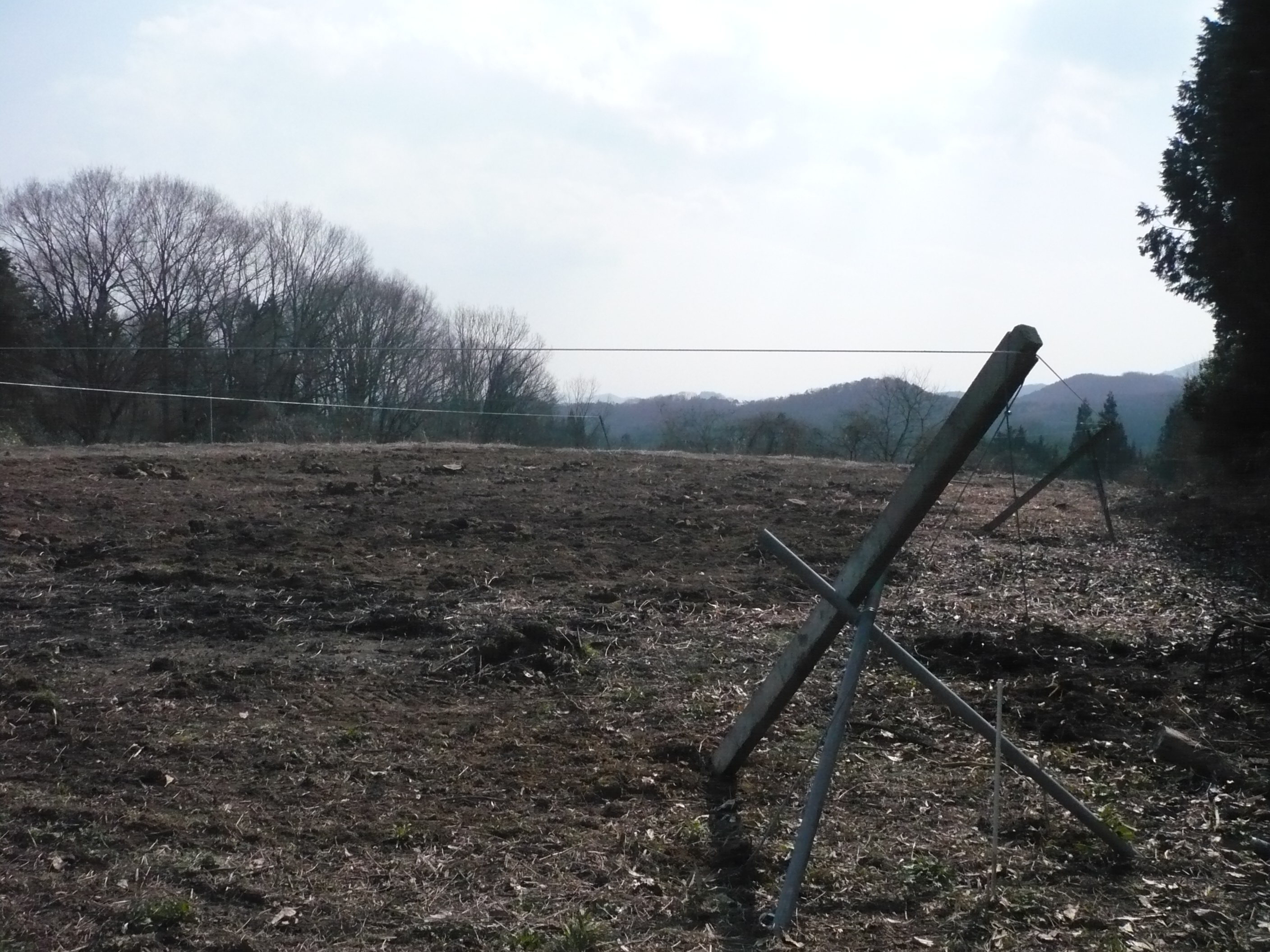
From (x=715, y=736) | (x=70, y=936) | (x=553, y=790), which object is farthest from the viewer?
(x=715, y=736)

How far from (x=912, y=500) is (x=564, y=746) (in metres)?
2.19

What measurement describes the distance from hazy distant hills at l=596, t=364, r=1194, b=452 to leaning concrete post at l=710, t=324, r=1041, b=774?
46.4 feet

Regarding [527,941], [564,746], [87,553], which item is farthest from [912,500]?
[87,553]

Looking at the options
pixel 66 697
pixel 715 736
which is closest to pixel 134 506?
pixel 66 697

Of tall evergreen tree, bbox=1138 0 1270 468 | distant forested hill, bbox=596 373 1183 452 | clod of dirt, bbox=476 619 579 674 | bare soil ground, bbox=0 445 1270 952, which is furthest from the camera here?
distant forested hill, bbox=596 373 1183 452

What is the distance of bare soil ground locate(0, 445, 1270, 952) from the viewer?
348cm

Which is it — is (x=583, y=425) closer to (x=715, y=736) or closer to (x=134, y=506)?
(x=134, y=506)

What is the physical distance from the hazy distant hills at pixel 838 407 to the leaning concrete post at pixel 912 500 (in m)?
14.2

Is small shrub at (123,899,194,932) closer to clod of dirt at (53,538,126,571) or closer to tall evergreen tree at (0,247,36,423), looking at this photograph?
clod of dirt at (53,538,126,571)

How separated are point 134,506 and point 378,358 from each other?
94.1ft

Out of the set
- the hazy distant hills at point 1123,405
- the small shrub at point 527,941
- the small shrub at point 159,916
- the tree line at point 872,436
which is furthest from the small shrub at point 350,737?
the tree line at point 872,436

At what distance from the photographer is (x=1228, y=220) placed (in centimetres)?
1689

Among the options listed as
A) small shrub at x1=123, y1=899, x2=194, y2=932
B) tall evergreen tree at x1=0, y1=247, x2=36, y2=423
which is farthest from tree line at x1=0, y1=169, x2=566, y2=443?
small shrub at x1=123, y1=899, x2=194, y2=932

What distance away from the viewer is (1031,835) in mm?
4086
